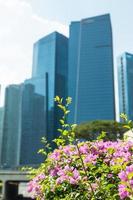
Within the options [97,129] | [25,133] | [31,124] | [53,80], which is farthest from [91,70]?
[97,129]

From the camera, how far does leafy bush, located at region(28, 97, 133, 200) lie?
479 centimetres

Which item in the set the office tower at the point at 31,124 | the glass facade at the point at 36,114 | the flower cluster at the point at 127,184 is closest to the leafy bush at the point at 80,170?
the flower cluster at the point at 127,184

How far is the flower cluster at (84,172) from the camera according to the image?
4.78m

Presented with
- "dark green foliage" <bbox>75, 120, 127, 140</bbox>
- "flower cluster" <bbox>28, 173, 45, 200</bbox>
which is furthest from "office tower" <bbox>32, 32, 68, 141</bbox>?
"flower cluster" <bbox>28, 173, 45, 200</bbox>

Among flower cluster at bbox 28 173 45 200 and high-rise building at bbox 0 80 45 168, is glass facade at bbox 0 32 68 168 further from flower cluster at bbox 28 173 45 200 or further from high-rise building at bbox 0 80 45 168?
flower cluster at bbox 28 173 45 200

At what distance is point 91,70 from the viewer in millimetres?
173375

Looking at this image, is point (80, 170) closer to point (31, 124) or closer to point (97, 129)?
point (97, 129)

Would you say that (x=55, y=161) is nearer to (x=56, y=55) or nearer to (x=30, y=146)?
(x=30, y=146)

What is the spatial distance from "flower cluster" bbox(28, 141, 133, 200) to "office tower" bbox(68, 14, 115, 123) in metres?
152

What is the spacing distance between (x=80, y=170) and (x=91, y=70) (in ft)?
554

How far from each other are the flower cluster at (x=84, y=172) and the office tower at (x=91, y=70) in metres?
152

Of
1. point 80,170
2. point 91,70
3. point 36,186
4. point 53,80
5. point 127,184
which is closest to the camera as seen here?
point 127,184

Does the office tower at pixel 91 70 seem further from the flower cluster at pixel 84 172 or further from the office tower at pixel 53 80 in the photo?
the flower cluster at pixel 84 172

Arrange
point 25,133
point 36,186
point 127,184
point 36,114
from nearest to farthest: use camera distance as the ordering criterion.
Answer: point 127,184 → point 36,186 → point 25,133 → point 36,114
